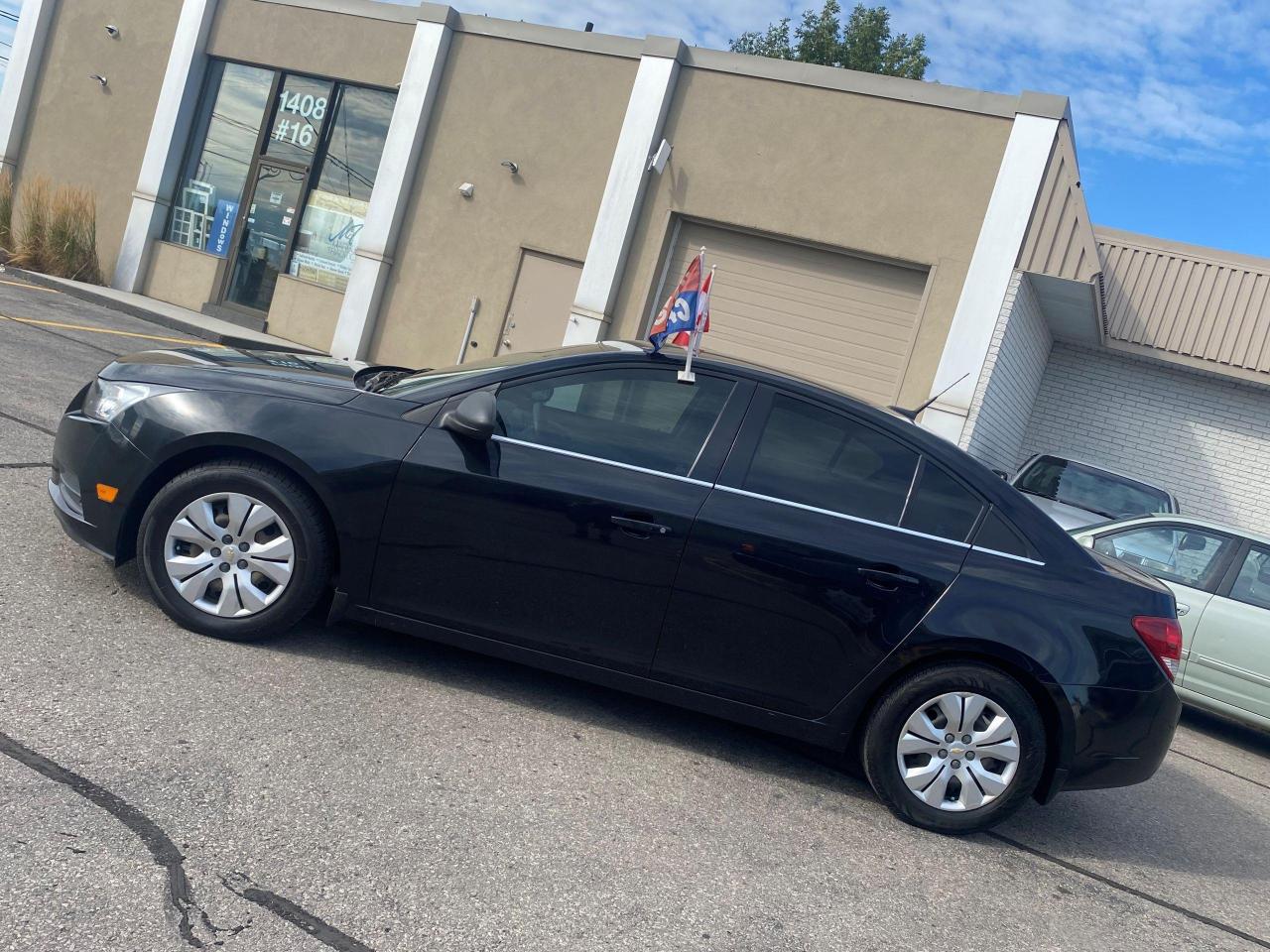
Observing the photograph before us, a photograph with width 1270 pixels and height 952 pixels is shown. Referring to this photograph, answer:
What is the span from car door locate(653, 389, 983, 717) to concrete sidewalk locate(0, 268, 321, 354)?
38.9ft

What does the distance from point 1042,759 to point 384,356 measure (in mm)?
12831

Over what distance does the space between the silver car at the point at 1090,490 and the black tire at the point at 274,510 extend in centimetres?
875

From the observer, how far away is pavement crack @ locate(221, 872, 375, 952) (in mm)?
2615

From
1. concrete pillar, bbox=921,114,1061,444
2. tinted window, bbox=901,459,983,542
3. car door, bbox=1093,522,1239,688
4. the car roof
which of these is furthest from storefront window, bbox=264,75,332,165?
tinted window, bbox=901,459,983,542

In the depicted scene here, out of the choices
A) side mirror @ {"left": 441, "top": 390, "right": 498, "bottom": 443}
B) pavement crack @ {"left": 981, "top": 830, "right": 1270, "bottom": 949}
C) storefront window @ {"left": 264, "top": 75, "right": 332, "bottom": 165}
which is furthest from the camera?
storefront window @ {"left": 264, "top": 75, "right": 332, "bottom": 165}

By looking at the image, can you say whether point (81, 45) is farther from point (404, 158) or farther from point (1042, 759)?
point (1042, 759)

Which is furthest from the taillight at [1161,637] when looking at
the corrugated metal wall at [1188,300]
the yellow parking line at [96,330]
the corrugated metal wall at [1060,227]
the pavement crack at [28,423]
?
the corrugated metal wall at [1188,300]

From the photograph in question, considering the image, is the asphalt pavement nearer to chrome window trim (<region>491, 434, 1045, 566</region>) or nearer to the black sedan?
the black sedan

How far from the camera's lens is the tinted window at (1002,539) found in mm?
4195

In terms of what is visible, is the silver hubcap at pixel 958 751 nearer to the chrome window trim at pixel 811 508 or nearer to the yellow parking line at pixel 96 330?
the chrome window trim at pixel 811 508

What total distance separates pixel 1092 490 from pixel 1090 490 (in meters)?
0.03

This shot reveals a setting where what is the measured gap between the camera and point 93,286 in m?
16.8

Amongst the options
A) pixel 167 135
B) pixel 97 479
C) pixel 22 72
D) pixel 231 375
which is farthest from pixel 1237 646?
pixel 22 72

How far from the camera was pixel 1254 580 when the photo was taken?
700 centimetres
